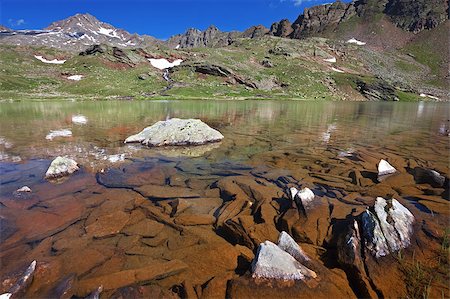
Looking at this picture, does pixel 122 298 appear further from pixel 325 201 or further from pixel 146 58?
pixel 146 58

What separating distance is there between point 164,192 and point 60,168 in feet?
15.7

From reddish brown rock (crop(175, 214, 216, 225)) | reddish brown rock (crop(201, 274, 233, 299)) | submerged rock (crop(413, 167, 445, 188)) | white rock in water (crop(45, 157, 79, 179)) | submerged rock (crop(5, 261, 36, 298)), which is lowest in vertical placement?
submerged rock (crop(5, 261, 36, 298))

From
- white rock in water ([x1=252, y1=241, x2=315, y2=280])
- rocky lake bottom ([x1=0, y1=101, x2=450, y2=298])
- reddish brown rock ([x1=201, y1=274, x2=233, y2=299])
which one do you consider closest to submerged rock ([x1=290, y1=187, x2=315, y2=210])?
rocky lake bottom ([x1=0, y1=101, x2=450, y2=298])

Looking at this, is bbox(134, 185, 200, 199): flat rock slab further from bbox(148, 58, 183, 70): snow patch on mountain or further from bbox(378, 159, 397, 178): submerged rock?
bbox(148, 58, 183, 70): snow patch on mountain

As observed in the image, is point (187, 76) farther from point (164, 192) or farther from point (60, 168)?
point (164, 192)

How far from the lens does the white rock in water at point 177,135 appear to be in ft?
57.2

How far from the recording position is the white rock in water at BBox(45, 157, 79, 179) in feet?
34.8

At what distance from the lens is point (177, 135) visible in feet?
58.5

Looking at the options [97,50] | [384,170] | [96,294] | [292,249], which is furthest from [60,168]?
[97,50]

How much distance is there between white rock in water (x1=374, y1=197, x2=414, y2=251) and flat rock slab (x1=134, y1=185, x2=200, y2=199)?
5172 millimetres

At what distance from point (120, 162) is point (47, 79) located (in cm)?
12881

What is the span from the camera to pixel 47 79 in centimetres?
11694

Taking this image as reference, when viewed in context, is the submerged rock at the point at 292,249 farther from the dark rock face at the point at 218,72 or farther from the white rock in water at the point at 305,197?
the dark rock face at the point at 218,72

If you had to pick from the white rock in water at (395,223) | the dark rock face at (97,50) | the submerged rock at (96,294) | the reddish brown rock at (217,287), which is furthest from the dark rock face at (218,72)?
the submerged rock at (96,294)
